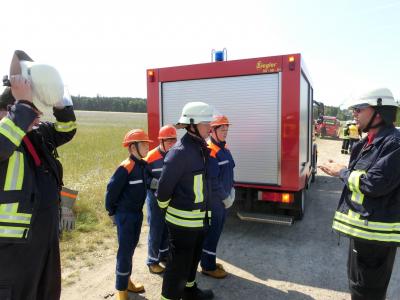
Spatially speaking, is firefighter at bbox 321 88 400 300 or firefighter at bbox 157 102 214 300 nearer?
firefighter at bbox 321 88 400 300

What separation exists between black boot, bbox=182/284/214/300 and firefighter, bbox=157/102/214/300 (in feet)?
1.53

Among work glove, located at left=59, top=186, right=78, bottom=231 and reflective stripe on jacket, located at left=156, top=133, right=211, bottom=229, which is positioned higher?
reflective stripe on jacket, located at left=156, top=133, right=211, bottom=229

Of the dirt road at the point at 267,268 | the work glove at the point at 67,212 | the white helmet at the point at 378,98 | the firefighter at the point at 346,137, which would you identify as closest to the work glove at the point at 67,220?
the work glove at the point at 67,212

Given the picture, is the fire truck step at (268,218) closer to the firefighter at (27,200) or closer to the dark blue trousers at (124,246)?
the dark blue trousers at (124,246)

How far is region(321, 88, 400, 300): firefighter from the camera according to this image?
8.02 ft

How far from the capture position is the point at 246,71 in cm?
487

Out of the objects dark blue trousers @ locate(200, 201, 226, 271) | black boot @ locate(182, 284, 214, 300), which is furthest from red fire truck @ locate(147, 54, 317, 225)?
black boot @ locate(182, 284, 214, 300)

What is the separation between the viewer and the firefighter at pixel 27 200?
6.02ft

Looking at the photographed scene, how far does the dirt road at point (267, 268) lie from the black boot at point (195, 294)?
131 millimetres

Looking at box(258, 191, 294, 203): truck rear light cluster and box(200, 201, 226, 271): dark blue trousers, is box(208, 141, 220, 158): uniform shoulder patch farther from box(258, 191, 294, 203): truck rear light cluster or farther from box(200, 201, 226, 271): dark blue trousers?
Answer: box(258, 191, 294, 203): truck rear light cluster

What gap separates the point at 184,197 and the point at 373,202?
1544 millimetres

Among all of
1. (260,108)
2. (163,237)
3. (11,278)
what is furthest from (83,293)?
(260,108)

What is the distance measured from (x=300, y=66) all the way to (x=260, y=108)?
32.2 inches

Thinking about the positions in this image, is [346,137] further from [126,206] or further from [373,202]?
[126,206]
